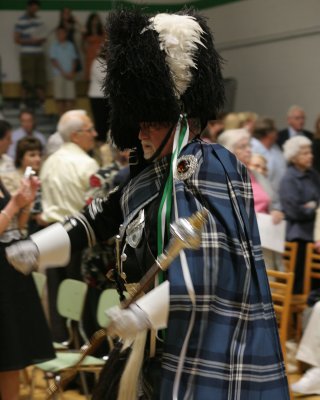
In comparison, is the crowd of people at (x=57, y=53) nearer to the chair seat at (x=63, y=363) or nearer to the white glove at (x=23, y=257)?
the chair seat at (x=63, y=363)

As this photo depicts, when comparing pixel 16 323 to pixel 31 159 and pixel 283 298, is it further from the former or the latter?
pixel 31 159

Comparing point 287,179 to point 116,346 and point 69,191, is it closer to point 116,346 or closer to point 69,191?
point 69,191

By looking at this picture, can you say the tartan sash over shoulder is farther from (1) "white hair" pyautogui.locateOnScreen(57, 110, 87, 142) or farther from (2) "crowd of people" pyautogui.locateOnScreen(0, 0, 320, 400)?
(1) "white hair" pyautogui.locateOnScreen(57, 110, 87, 142)

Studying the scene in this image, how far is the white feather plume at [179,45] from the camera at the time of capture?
7.31ft

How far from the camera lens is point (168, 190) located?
7.18ft

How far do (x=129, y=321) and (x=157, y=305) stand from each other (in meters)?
0.09

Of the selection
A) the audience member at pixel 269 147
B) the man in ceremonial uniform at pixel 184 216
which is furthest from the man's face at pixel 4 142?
the man in ceremonial uniform at pixel 184 216

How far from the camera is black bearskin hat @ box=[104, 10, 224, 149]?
Answer: 2230 mm

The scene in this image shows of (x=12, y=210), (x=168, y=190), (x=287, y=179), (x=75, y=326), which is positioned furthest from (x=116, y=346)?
(x=287, y=179)

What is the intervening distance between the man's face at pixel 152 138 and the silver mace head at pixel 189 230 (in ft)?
1.17

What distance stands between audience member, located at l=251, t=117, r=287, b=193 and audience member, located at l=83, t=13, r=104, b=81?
3.46 m

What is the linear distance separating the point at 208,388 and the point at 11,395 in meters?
2.06

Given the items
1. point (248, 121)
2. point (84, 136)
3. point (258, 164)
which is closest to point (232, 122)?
point (248, 121)

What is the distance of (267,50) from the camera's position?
9734 mm
